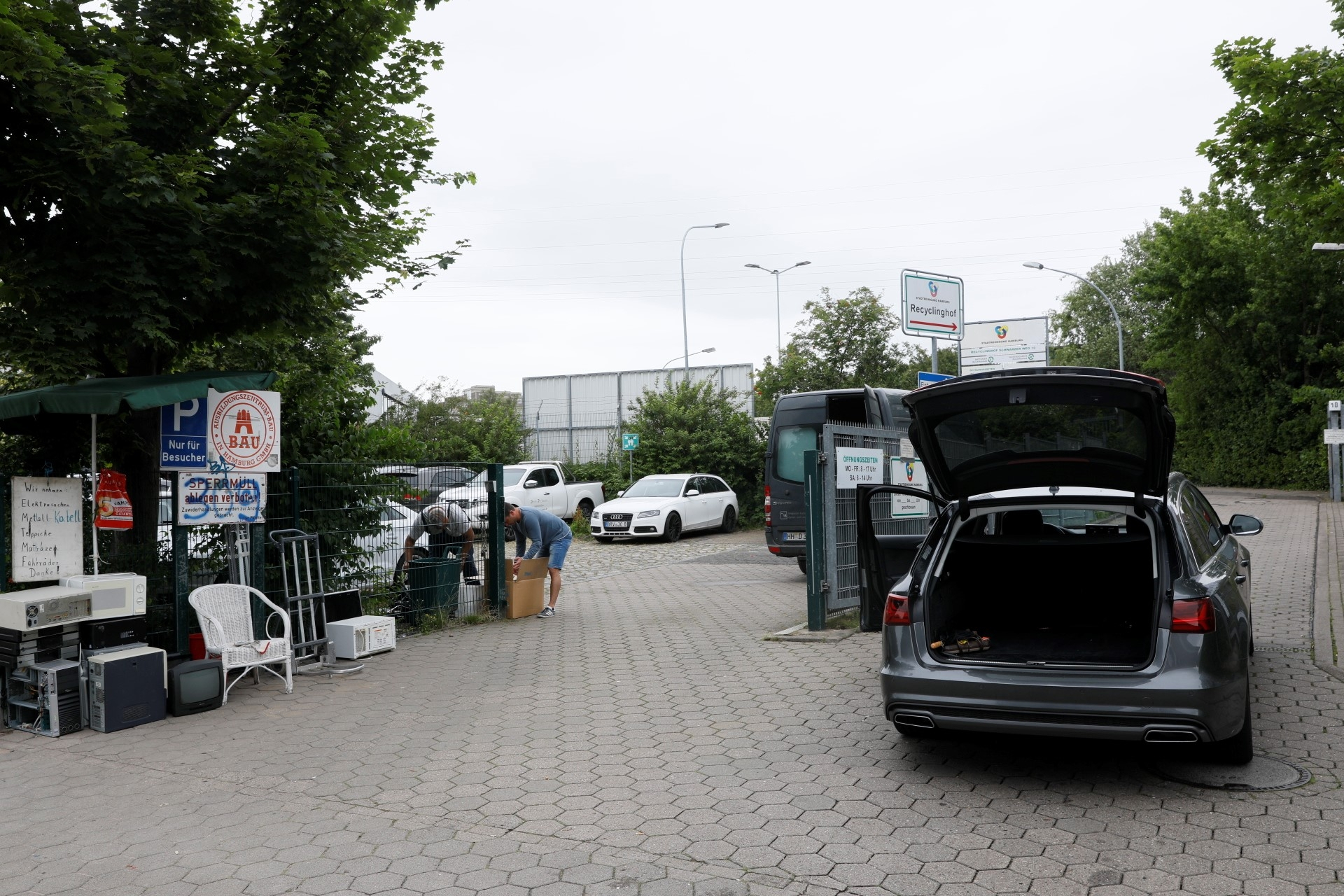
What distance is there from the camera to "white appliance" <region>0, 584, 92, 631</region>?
21.5 ft

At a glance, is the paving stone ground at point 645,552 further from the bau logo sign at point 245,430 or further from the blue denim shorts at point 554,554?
the bau logo sign at point 245,430

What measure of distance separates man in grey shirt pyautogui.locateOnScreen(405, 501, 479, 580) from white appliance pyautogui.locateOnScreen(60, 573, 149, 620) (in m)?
3.47

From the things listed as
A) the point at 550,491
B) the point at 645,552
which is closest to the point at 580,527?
the point at 550,491

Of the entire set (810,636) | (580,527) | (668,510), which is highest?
(668,510)

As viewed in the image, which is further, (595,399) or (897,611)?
(595,399)

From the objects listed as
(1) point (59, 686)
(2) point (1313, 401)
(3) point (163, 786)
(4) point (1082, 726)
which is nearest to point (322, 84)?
(1) point (59, 686)

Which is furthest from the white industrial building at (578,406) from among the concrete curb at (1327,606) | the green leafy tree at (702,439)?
the concrete curb at (1327,606)

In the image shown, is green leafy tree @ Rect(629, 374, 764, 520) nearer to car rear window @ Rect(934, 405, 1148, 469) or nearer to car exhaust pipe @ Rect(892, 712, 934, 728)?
car rear window @ Rect(934, 405, 1148, 469)

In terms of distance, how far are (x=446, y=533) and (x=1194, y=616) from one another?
25.7ft

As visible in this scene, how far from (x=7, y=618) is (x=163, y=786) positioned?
206 cm

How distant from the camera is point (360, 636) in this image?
8.81 m

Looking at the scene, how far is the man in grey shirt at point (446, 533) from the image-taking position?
1052 centimetres

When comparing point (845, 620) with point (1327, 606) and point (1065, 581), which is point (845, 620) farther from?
point (1327, 606)

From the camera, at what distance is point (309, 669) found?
335 inches
